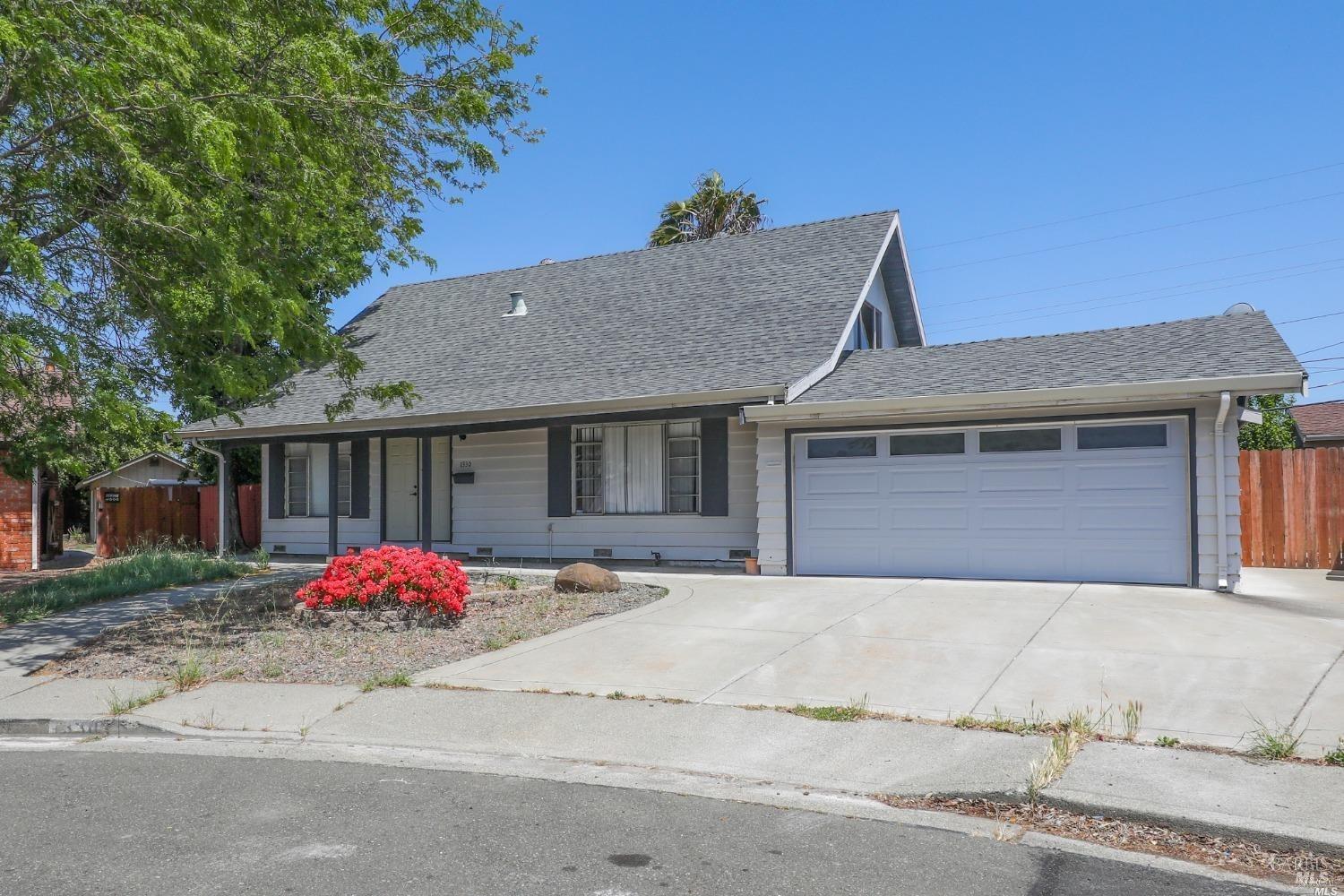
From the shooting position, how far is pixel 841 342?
1501 centimetres

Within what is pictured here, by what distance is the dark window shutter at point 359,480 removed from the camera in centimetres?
1827

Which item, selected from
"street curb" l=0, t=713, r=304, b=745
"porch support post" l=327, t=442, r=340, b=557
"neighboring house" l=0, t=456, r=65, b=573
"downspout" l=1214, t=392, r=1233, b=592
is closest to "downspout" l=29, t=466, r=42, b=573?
"neighboring house" l=0, t=456, r=65, b=573

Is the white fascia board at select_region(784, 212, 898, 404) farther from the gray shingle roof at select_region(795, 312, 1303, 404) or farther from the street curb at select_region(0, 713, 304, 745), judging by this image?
the street curb at select_region(0, 713, 304, 745)

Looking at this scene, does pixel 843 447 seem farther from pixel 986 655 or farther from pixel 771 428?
pixel 986 655

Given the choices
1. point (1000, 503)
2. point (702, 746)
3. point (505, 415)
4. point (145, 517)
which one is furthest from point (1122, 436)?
point (145, 517)

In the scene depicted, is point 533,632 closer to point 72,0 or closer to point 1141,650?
point 1141,650

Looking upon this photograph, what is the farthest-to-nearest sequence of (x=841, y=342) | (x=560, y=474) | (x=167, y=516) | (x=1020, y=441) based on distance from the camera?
(x=167, y=516)
(x=560, y=474)
(x=841, y=342)
(x=1020, y=441)

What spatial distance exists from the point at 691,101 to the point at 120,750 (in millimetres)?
17019

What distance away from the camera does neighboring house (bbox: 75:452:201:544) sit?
73.8 ft

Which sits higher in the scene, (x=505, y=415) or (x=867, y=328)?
(x=867, y=328)

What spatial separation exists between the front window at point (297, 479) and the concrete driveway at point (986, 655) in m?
10.4

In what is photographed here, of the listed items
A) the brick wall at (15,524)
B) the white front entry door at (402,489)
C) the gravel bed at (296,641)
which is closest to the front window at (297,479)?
the white front entry door at (402,489)

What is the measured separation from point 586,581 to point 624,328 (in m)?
6.23

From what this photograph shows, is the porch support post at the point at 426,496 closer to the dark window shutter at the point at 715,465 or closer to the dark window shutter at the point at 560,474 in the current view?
the dark window shutter at the point at 560,474
